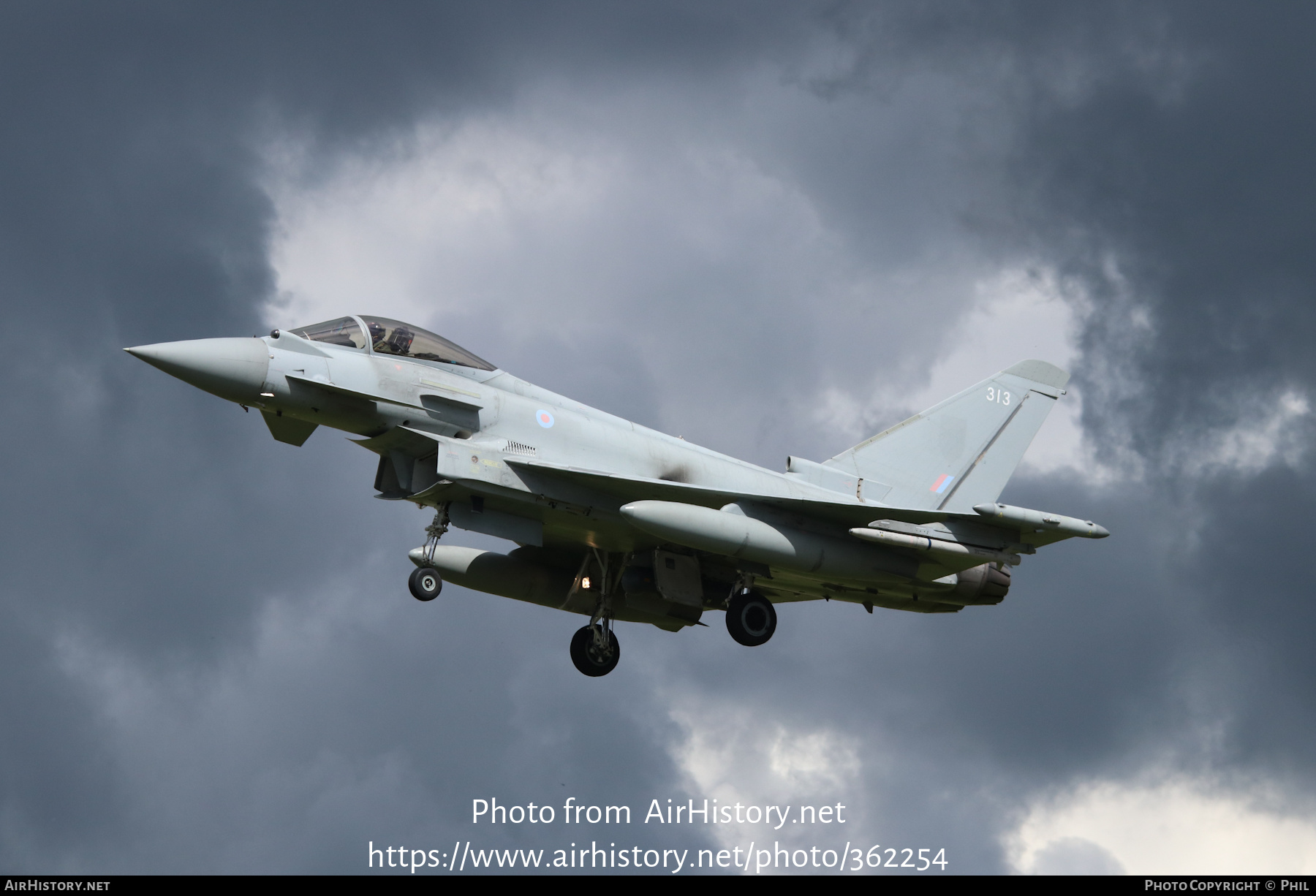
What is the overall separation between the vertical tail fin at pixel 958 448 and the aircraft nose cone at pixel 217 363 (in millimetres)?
11434

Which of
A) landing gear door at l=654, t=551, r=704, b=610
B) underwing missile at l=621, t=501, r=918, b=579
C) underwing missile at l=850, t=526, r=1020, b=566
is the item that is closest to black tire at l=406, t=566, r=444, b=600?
underwing missile at l=621, t=501, r=918, b=579

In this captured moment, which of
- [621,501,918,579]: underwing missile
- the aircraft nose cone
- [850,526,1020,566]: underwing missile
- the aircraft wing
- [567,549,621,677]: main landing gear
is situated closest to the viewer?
the aircraft nose cone

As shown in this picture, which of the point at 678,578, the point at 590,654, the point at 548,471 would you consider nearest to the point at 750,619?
the point at 678,578

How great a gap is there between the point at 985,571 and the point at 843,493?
312 cm

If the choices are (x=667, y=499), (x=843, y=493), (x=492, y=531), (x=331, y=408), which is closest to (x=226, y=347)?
(x=331, y=408)

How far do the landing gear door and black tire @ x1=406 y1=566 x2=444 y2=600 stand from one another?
14.1 feet

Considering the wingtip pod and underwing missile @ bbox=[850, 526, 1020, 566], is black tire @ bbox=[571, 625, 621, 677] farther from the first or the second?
the wingtip pod

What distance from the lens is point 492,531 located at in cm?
2092

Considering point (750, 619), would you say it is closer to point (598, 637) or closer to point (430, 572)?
point (598, 637)

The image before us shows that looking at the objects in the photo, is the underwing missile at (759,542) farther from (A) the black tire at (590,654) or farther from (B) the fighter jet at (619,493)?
(A) the black tire at (590,654)

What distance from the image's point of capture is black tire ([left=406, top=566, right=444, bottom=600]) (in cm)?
1973

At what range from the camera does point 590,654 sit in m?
24.4

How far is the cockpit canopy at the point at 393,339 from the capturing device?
66.9 ft

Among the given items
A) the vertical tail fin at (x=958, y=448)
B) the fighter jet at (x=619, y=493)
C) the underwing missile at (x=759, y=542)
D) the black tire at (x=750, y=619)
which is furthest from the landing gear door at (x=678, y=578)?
the vertical tail fin at (x=958, y=448)
